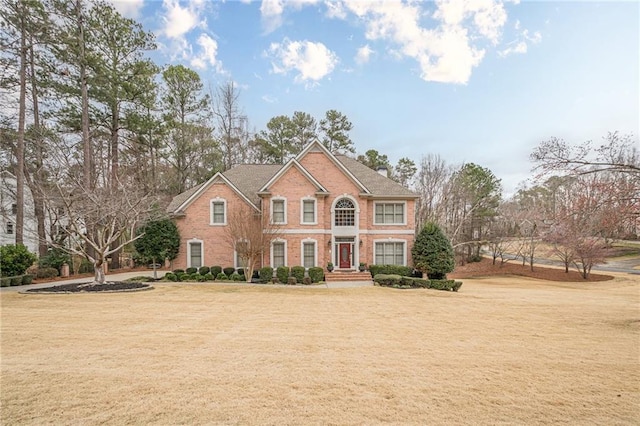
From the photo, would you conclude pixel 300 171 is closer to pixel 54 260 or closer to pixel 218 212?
pixel 218 212

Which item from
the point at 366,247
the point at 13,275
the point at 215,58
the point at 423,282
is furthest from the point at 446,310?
the point at 215,58

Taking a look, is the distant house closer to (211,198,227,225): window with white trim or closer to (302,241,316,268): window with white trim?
(211,198,227,225): window with white trim

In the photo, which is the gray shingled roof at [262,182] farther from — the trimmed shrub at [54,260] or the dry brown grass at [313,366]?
the dry brown grass at [313,366]

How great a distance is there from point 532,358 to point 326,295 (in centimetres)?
969

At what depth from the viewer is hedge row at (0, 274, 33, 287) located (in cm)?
1595

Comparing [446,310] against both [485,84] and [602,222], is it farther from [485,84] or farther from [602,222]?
[485,84]

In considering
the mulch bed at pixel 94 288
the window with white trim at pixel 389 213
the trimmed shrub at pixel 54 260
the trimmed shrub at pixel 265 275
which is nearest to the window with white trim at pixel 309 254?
the trimmed shrub at pixel 265 275

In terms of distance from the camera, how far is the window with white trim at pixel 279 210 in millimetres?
21438

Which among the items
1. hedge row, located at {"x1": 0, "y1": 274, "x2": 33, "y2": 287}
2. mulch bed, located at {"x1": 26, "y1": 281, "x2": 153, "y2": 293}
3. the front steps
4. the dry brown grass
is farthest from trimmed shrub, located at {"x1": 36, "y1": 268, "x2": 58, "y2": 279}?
the front steps

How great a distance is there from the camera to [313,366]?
6.02 m

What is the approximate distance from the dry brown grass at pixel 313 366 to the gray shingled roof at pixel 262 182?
1249 centimetres

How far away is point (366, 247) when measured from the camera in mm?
22219

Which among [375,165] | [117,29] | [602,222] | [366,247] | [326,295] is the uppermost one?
[117,29]

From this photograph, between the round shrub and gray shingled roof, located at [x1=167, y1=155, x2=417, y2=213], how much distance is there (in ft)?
26.3
